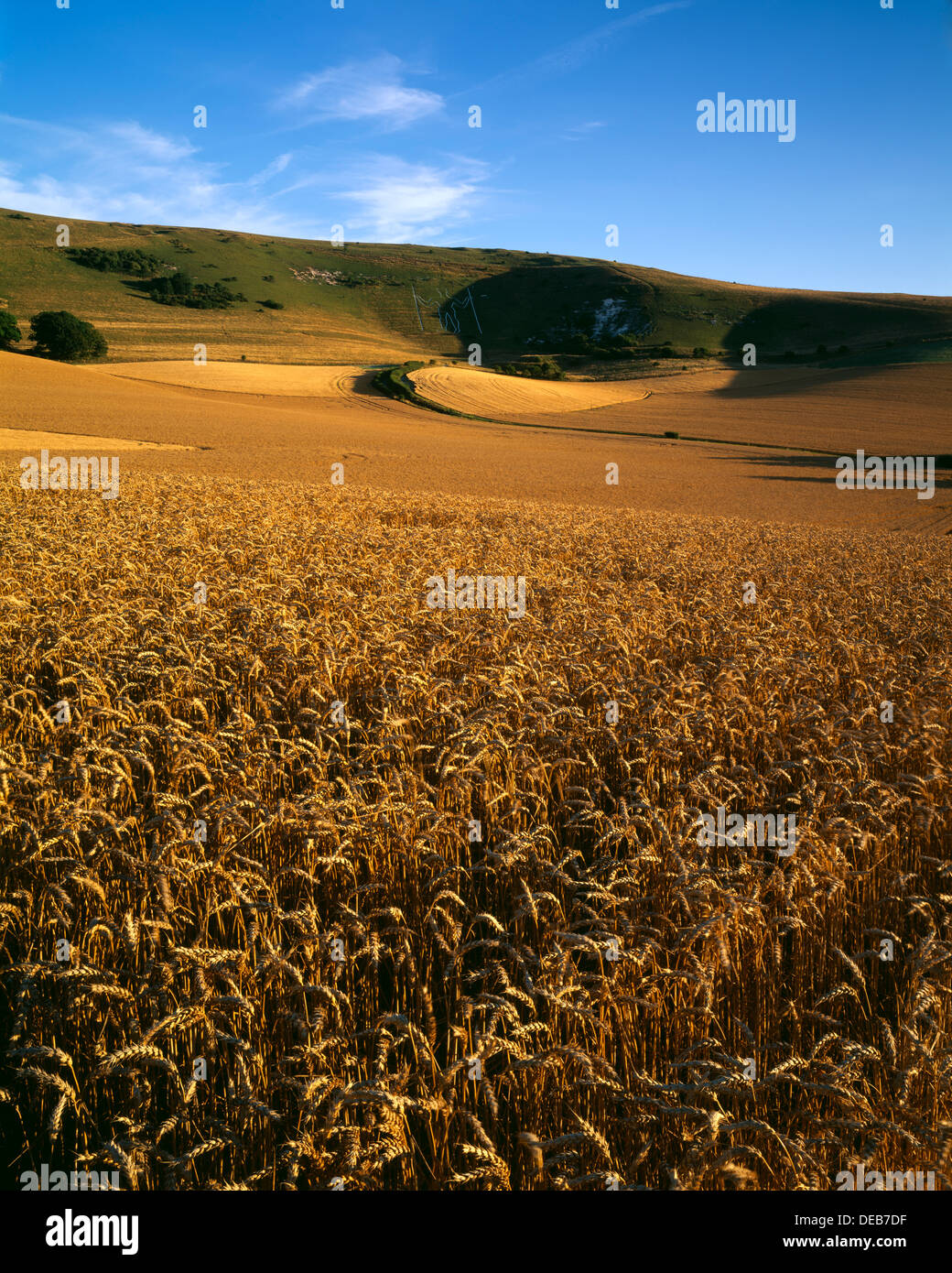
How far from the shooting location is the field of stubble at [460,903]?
2.32m

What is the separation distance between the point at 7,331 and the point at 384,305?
249ft

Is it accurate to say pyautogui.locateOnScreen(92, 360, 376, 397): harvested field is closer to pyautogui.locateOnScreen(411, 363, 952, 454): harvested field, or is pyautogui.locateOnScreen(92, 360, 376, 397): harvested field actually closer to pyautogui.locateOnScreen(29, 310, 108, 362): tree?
pyautogui.locateOnScreen(29, 310, 108, 362): tree

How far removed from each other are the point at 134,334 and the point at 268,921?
10909 centimetres

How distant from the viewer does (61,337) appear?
78250 millimetres

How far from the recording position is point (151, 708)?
5410 mm

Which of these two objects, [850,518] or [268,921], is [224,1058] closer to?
[268,921]

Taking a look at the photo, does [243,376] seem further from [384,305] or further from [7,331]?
[384,305]

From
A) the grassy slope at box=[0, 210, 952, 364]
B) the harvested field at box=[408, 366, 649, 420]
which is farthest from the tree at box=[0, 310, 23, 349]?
the harvested field at box=[408, 366, 649, 420]

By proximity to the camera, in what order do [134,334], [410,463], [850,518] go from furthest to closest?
1. [134,334]
2. [410,463]
3. [850,518]

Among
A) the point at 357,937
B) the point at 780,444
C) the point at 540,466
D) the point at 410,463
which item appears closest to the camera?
the point at 357,937

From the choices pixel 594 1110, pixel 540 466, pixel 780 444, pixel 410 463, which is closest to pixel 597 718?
pixel 594 1110

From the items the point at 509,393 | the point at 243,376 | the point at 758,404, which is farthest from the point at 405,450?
the point at 758,404

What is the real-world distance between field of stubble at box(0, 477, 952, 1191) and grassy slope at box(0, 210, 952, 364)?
3633 inches
